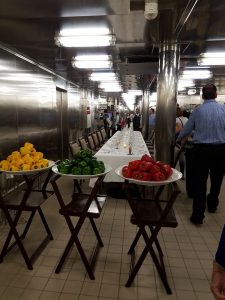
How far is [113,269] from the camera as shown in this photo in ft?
8.07

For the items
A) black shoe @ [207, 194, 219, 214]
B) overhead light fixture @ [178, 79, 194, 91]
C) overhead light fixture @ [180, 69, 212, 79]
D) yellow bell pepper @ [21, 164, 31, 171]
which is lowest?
black shoe @ [207, 194, 219, 214]

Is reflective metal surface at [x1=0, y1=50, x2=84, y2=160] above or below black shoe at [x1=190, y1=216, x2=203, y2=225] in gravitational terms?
above

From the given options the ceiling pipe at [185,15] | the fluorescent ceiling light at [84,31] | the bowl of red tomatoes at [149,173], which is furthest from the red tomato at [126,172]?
the fluorescent ceiling light at [84,31]

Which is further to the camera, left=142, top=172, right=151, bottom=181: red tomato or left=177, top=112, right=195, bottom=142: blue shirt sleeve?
left=177, top=112, right=195, bottom=142: blue shirt sleeve

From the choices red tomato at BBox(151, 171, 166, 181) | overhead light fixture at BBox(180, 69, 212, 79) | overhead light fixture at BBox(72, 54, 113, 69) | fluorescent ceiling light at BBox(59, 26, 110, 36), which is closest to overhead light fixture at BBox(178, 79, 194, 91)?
overhead light fixture at BBox(180, 69, 212, 79)

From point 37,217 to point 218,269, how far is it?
2.87m

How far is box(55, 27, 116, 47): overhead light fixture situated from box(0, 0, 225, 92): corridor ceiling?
0.11m

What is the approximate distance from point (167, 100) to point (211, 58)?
4.30 feet

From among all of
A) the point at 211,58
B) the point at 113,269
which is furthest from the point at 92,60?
the point at 113,269

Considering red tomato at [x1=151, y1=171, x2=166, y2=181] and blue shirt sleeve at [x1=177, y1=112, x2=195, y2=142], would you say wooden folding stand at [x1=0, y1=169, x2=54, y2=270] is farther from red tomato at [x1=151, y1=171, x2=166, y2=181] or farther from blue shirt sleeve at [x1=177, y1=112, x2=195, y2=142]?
blue shirt sleeve at [x1=177, y1=112, x2=195, y2=142]

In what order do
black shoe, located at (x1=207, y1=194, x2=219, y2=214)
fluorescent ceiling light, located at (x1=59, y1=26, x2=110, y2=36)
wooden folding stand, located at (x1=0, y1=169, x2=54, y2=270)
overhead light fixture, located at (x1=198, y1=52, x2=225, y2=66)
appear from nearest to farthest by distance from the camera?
wooden folding stand, located at (x1=0, y1=169, x2=54, y2=270) → fluorescent ceiling light, located at (x1=59, y1=26, x2=110, y2=36) → black shoe, located at (x1=207, y1=194, x2=219, y2=214) → overhead light fixture, located at (x1=198, y1=52, x2=225, y2=66)

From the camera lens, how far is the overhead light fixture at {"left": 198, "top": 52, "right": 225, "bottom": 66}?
Answer: 4320 mm

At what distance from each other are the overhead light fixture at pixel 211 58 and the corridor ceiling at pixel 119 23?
3.6 inches

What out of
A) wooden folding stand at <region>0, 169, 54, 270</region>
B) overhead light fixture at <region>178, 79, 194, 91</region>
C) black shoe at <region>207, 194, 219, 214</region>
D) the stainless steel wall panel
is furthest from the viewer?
overhead light fixture at <region>178, 79, 194, 91</region>
